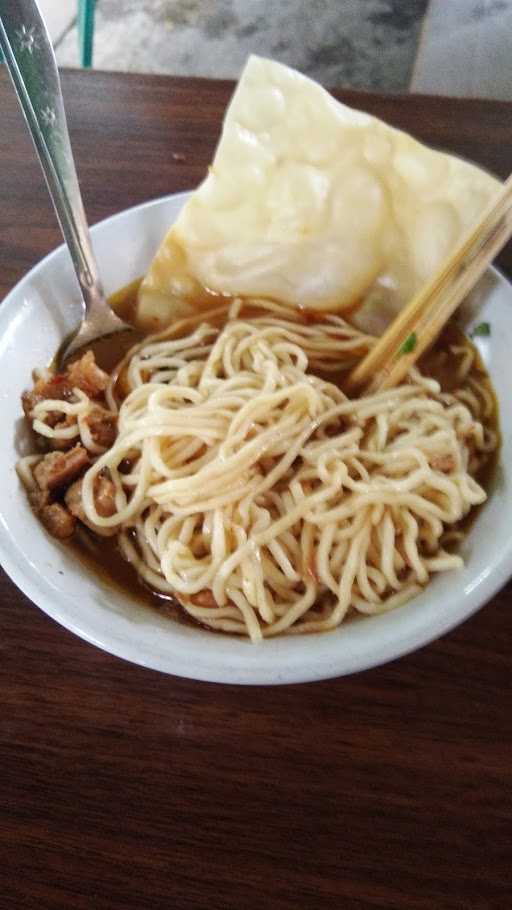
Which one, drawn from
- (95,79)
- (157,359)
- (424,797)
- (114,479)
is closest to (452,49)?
(95,79)

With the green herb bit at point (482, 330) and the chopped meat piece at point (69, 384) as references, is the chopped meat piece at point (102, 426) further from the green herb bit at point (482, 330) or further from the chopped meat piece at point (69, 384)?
the green herb bit at point (482, 330)

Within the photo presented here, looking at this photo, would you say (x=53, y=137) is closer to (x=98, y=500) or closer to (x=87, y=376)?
(x=87, y=376)

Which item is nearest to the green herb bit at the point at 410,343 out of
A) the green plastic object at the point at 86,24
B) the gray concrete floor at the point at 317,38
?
the green plastic object at the point at 86,24

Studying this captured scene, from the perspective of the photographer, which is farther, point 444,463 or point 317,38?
point 317,38

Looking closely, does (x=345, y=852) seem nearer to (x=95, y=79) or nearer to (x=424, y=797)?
(x=424, y=797)

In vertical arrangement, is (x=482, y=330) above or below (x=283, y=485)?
above

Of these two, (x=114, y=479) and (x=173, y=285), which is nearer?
(x=114, y=479)

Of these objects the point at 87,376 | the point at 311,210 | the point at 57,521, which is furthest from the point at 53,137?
the point at 57,521

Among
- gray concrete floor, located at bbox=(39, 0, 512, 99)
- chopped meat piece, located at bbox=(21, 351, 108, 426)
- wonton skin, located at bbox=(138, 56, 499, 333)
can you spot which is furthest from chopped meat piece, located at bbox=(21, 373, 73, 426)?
gray concrete floor, located at bbox=(39, 0, 512, 99)
